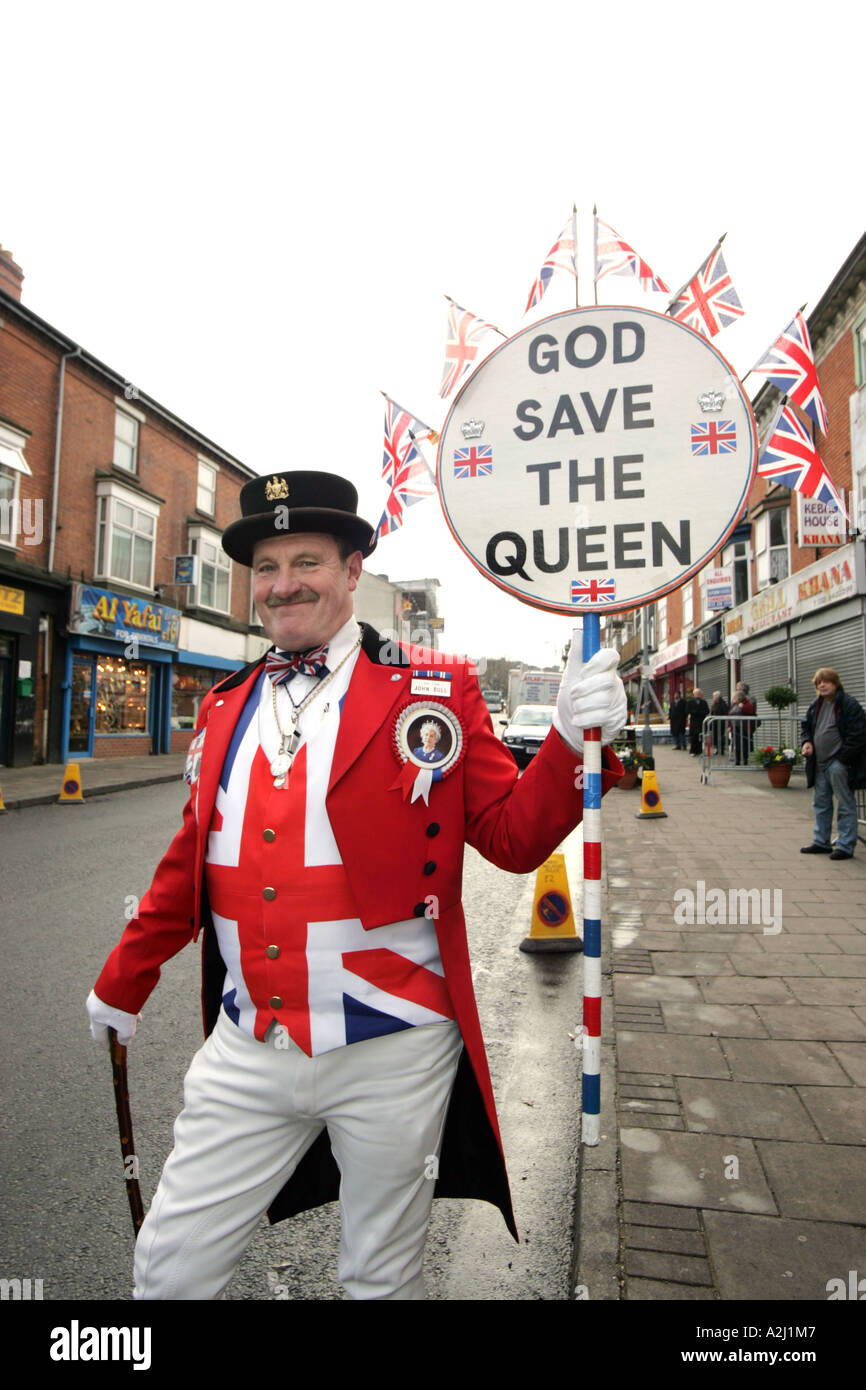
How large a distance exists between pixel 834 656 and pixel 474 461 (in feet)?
49.4

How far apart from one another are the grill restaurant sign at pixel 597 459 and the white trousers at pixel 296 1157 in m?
1.30

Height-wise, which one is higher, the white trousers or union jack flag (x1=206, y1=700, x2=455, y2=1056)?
union jack flag (x1=206, y1=700, x2=455, y2=1056)

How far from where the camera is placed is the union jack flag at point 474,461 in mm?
2367

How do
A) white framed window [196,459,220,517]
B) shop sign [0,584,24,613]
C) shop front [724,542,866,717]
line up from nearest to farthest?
shop front [724,542,866,717] < shop sign [0,584,24,613] < white framed window [196,459,220,517]

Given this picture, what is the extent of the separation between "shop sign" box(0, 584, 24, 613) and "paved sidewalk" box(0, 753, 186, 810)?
332cm

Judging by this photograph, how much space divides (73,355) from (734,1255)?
68.4 feet

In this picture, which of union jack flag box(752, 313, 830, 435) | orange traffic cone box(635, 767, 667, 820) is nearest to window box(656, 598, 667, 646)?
orange traffic cone box(635, 767, 667, 820)

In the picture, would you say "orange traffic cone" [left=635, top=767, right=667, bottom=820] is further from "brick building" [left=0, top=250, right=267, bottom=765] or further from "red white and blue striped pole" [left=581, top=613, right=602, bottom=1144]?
"brick building" [left=0, top=250, right=267, bottom=765]

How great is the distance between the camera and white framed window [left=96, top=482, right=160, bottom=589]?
19.9 m

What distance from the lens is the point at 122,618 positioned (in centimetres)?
2017

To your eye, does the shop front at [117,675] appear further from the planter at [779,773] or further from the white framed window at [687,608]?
the white framed window at [687,608]

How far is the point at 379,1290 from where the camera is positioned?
1569 millimetres

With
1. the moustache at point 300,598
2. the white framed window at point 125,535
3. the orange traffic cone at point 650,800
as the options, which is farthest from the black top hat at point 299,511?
the white framed window at point 125,535
